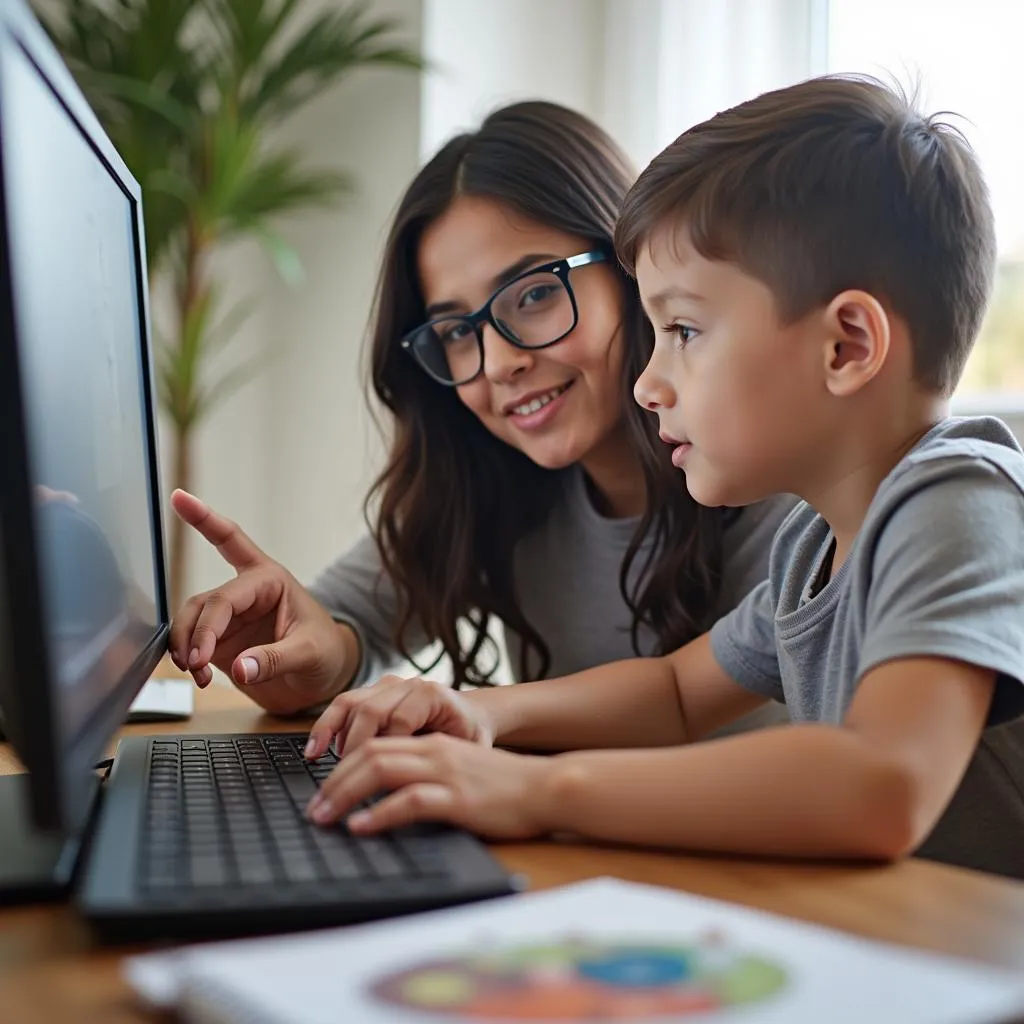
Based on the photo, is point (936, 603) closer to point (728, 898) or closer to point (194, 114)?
point (728, 898)

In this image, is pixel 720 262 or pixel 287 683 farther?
pixel 287 683

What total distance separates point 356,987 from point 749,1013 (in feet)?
0.44

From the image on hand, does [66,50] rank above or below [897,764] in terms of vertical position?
above

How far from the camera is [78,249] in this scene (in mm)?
748

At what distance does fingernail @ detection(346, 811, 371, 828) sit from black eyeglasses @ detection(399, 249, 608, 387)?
771 millimetres

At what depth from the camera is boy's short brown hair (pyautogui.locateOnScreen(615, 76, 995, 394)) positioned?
92cm

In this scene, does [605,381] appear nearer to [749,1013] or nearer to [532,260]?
[532,260]

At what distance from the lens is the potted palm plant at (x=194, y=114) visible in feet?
8.48

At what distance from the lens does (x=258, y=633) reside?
1.31m

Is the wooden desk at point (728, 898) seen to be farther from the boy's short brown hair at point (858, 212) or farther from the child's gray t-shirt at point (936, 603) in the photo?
the boy's short brown hair at point (858, 212)

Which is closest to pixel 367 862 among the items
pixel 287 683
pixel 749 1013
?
pixel 749 1013

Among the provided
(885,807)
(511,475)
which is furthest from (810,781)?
(511,475)

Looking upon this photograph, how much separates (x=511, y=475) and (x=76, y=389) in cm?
88

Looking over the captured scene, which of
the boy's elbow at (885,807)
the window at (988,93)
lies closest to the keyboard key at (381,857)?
the boy's elbow at (885,807)
